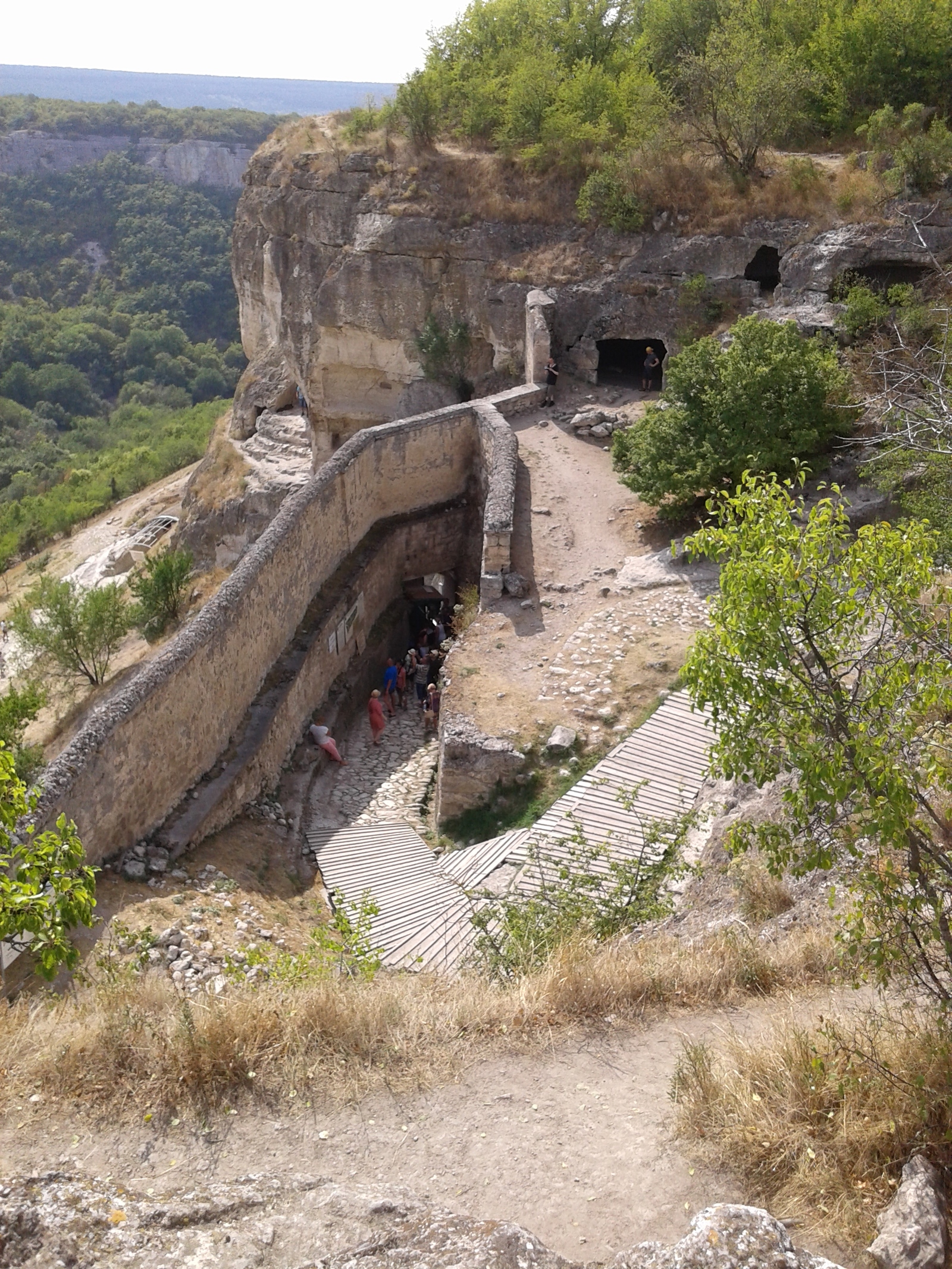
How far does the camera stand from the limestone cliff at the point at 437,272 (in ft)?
53.7

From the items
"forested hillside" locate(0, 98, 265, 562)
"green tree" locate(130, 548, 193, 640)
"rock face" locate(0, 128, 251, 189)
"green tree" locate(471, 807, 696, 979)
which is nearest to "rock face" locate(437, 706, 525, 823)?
"green tree" locate(471, 807, 696, 979)

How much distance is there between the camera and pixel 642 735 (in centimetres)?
915

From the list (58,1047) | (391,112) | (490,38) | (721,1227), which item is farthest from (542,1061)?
(490,38)

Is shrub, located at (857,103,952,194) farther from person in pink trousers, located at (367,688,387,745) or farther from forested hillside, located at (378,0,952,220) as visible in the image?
person in pink trousers, located at (367,688,387,745)

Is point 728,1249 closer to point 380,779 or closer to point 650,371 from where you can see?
point 380,779

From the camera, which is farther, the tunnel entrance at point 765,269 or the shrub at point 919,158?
the tunnel entrance at point 765,269

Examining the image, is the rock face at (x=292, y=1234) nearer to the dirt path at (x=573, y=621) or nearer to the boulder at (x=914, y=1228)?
the boulder at (x=914, y=1228)

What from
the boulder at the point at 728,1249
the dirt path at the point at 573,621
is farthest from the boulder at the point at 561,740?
the boulder at the point at 728,1249

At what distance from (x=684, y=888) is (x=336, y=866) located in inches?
134

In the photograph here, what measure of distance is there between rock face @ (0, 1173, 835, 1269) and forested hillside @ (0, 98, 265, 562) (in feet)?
105

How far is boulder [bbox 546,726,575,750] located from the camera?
30.4 ft

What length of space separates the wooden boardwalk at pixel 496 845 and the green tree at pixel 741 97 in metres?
12.3

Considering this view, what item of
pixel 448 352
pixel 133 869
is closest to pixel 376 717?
pixel 133 869

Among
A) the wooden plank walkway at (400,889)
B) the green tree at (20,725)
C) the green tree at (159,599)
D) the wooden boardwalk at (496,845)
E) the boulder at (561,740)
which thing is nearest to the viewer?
the wooden plank walkway at (400,889)
